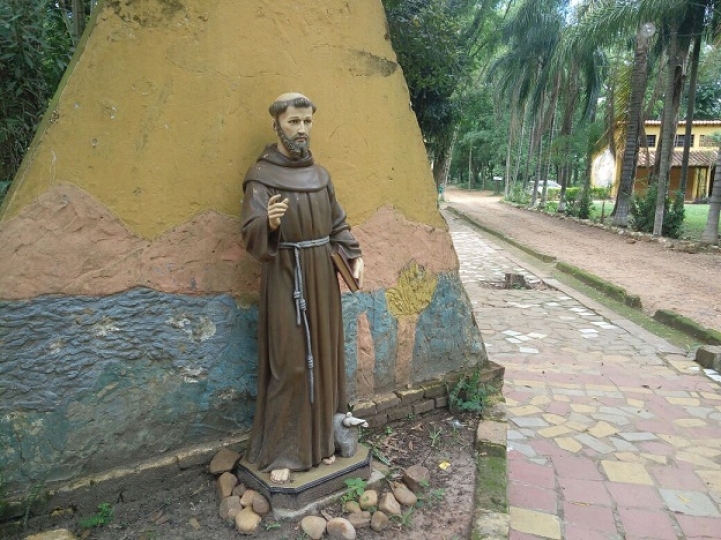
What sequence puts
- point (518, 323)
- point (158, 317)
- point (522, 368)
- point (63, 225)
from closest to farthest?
point (63, 225) < point (158, 317) < point (522, 368) < point (518, 323)

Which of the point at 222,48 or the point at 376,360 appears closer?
the point at 222,48

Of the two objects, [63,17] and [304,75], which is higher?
[63,17]

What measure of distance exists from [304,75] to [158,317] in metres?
1.64

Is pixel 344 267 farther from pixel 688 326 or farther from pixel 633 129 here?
pixel 633 129

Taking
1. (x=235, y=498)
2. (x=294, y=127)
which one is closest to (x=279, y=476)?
(x=235, y=498)

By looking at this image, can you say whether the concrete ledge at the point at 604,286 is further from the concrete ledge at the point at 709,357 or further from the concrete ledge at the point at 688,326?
the concrete ledge at the point at 709,357

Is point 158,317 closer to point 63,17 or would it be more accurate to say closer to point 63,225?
point 63,225

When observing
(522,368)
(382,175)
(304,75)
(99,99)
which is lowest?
(522,368)

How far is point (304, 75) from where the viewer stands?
3201 mm

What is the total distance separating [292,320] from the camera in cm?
270

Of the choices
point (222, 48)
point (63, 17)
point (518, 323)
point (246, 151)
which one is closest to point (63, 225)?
point (246, 151)

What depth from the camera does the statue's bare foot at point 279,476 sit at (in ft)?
9.04

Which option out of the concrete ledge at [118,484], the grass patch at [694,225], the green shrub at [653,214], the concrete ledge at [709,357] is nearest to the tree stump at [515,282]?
the concrete ledge at [709,357]

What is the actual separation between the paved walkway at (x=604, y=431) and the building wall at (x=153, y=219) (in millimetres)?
1632
